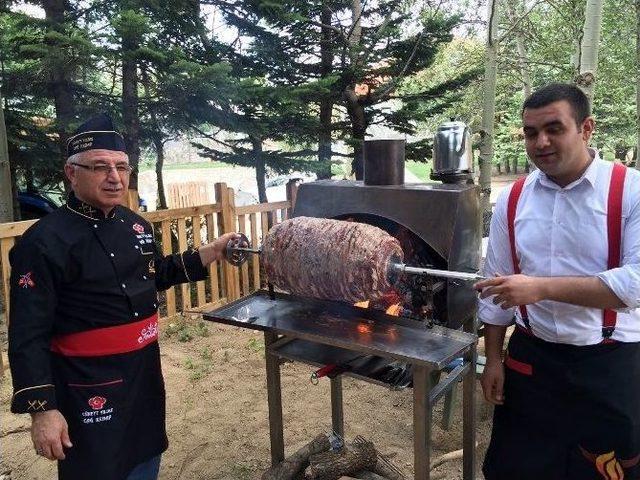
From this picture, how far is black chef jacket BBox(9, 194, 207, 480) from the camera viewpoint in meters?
2.10

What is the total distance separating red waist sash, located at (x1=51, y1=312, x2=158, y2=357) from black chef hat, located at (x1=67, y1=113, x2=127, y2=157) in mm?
879

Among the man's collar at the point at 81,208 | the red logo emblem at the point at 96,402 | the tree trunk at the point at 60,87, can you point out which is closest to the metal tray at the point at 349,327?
the red logo emblem at the point at 96,402

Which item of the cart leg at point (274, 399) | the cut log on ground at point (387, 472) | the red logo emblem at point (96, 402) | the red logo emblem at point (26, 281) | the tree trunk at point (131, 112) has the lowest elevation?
the cut log on ground at point (387, 472)

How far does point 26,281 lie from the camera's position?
6.93 feet

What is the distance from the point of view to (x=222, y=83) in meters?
6.82

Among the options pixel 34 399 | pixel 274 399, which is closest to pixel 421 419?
pixel 274 399

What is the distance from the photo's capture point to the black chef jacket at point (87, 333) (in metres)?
2.10

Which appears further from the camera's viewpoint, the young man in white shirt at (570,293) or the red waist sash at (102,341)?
the red waist sash at (102,341)

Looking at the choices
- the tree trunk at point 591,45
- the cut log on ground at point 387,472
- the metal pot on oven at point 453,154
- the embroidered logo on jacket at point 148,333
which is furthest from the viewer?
the tree trunk at point 591,45

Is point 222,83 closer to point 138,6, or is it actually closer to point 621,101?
point 138,6

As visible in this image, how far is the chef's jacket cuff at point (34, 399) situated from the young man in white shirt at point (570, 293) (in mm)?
1905

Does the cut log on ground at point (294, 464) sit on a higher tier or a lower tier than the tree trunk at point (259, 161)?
lower

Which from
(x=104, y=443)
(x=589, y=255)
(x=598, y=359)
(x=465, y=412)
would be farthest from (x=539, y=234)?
(x=104, y=443)

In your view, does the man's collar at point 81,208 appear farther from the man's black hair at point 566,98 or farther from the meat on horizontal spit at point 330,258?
the man's black hair at point 566,98
